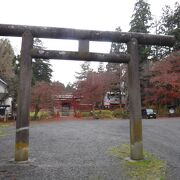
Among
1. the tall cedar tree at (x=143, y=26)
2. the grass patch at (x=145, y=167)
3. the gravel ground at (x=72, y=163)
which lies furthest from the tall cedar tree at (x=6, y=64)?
the grass patch at (x=145, y=167)

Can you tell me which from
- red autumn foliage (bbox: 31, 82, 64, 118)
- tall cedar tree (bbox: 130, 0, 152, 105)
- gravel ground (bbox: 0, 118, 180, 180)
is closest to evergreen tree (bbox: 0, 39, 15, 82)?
red autumn foliage (bbox: 31, 82, 64, 118)

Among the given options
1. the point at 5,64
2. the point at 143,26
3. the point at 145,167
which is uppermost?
the point at 143,26

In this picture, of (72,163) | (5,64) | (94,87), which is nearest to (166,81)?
(94,87)

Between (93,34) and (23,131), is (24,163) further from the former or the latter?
(93,34)

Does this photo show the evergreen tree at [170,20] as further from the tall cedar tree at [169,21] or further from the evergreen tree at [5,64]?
the evergreen tree at [5,64]

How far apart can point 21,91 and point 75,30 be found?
84.4 inches

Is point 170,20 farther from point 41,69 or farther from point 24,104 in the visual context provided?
point 24,104

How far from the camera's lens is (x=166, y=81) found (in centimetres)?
3153

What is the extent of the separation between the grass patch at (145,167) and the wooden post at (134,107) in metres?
0.33

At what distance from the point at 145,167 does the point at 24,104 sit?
11.2 ft

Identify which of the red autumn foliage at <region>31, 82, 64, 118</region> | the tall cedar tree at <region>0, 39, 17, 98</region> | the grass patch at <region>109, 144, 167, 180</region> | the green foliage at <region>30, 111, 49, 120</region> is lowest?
the grass patch at <region>109, 144, 167, 180</region>

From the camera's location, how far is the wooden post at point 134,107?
787 centimetres

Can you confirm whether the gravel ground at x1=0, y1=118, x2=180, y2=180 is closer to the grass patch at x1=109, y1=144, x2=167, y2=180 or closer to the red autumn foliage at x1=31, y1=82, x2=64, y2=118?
the grass patch at x1=109, y1=144, x2=167, y2=180

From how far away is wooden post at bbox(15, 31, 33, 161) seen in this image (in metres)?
7.48
